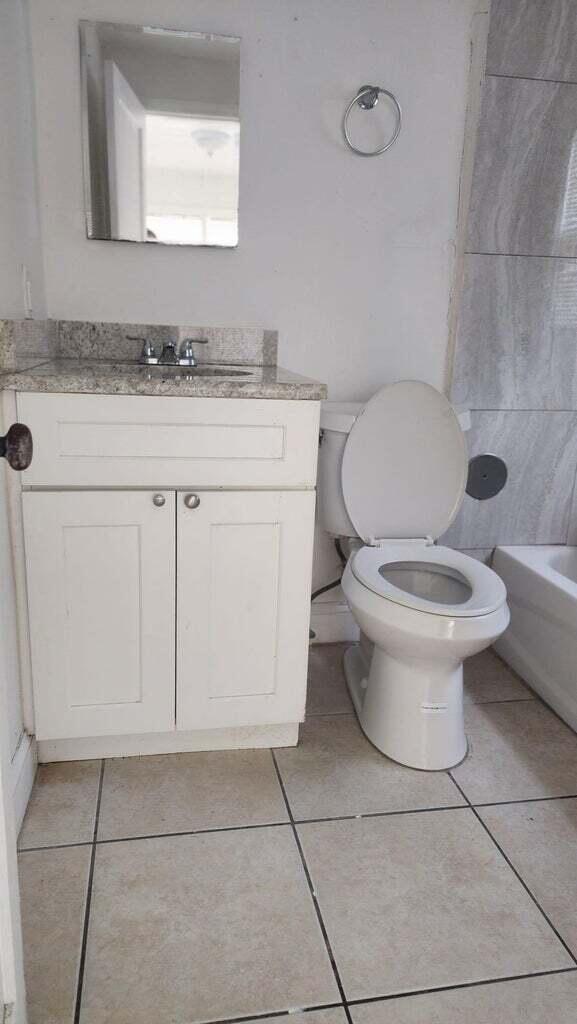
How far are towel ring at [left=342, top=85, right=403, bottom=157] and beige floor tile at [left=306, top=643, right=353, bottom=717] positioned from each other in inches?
57.5

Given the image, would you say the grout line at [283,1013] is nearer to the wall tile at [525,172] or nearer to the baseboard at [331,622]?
the baseboard at [331,622]

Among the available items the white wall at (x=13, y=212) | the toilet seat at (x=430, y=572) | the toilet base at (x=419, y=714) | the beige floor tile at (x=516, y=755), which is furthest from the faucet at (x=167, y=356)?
the beige floor tile at (x=516, y=755)

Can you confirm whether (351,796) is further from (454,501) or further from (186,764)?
(454,501)

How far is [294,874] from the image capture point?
1.31 meters

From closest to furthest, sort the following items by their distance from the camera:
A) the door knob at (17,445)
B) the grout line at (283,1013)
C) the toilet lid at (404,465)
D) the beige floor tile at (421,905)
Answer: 1. the door knob at (17,445)
2. the grout line at (283,1013)
3. the beige floor tile at (421,905)
4. the toilet lid at (404,465)

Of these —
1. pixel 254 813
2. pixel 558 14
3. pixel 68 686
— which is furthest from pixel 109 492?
pixel 558 14

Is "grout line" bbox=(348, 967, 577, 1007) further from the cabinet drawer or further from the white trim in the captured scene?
the cabinet drawer

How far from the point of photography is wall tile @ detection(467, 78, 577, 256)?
6.28 feet

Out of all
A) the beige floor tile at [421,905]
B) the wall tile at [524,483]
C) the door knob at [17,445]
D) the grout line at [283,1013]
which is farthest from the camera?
the wall tile at [524,483]

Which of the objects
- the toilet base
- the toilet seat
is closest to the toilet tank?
the toilet seat

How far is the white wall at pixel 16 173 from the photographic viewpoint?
1461mm

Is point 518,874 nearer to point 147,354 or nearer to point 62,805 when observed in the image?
point 62,805

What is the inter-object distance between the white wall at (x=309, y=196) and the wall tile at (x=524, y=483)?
338 mm

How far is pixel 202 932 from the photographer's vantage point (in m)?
1.17
